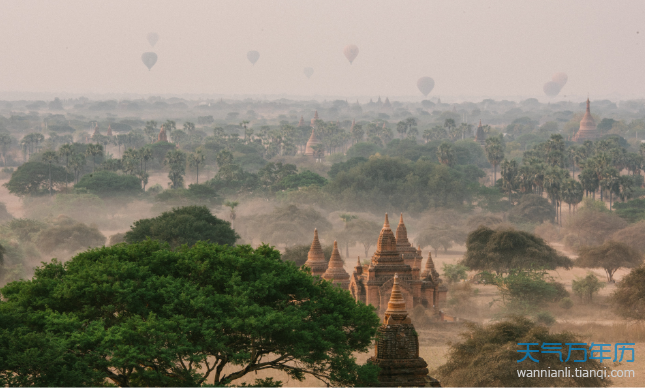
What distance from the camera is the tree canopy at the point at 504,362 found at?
2609cm

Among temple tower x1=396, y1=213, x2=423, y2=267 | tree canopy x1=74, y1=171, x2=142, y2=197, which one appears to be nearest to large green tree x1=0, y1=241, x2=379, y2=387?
temple tower x1=396, y1=213, x2=423, y2=267

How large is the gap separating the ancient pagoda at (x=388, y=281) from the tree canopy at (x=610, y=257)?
17.6 m

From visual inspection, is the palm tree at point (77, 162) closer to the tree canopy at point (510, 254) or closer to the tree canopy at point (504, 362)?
the tree canopy at point (510, 254)

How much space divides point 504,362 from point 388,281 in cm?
1158

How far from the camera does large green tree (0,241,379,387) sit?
56.0 ft

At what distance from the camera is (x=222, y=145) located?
137 metres

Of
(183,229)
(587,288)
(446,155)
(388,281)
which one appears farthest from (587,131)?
(388,281)

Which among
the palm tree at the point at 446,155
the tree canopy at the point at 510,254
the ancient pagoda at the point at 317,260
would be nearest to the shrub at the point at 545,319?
the tree canopy at the point at 510,254

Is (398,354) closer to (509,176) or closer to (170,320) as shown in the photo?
(170,320)

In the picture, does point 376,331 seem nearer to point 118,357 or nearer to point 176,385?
point 176,385

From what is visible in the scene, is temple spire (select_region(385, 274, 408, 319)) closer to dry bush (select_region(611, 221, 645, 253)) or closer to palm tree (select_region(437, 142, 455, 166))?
dry bush (select_region(611, 221, 645, 253))

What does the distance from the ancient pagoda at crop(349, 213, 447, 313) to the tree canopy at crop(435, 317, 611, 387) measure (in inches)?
371

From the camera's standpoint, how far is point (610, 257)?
52.0 meters

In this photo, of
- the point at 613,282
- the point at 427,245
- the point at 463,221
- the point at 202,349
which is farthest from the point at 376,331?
the point at 463,221
